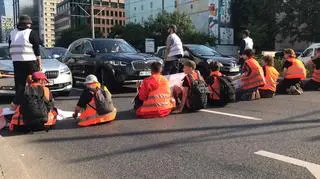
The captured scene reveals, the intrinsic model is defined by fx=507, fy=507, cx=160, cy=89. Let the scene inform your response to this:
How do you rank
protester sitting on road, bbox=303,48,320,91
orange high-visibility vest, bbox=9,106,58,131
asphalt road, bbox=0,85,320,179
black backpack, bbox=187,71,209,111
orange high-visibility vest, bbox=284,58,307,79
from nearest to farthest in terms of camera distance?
asphalt road, bbox=0,85,320,179, orange high-visibility vest, bbox=9,106,58,131, black backpack, bbox=187,71,209,111, orange high-visibility vest, bbox=284,58,307,79, protester sitting on road, bbox=303,48,320,91

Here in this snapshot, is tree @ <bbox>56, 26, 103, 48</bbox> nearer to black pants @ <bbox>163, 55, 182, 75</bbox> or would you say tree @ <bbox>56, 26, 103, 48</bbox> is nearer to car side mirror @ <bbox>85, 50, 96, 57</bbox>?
car side mirror @ <bbox>85, 50, 96, 57</bbox>

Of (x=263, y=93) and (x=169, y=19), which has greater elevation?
(x=169, y=19)

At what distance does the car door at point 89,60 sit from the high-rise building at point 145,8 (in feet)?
276

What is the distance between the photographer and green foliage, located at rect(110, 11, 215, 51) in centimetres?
7244

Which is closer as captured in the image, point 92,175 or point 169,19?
point 92,175

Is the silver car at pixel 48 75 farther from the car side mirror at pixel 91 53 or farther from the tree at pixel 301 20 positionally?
the tree at pixel 301 20

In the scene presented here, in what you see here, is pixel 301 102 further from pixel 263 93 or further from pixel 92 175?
pixel 92 175

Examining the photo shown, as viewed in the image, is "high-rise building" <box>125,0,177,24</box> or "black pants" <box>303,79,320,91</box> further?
"high-rise building" <box>125,0,177,24</box>

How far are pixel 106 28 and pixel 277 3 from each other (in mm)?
77532

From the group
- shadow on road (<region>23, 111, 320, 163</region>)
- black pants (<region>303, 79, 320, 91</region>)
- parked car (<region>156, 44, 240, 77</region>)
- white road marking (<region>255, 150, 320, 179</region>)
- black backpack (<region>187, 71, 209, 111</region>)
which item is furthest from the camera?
parked car (<region>156, 44, 240, 77</region>)

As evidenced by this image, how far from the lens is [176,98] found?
10.1 metres

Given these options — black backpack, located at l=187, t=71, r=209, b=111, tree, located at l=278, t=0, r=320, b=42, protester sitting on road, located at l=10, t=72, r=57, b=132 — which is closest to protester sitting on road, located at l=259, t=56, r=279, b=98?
black backpack, located at l=187, t=71, r=209, b=111

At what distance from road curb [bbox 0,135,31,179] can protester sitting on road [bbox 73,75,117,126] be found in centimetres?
218

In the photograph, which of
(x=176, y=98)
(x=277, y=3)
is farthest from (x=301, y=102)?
(x=277, y=3)
